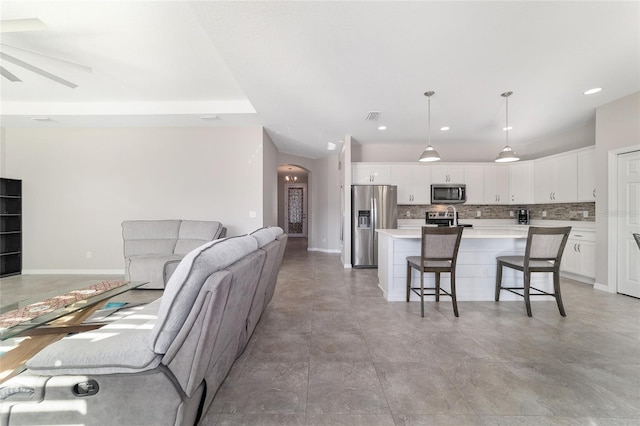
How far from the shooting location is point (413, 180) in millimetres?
5492

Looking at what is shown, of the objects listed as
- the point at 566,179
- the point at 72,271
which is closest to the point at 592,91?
the point at 566,179

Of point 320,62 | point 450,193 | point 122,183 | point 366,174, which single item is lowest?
point 450,193

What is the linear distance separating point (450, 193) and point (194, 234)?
5.11 meters

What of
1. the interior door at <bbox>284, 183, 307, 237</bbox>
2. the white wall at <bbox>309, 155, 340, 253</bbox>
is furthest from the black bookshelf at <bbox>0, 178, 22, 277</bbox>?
the interior door at <bbox>284, 183, 307, 237</bbox>

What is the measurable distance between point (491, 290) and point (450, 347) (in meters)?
1.59

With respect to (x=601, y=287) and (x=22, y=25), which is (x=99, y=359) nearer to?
(x=22, y=25)

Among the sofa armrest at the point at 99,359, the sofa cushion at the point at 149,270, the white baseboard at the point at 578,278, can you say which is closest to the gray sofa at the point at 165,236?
the sofa cushion at the point at 149,270

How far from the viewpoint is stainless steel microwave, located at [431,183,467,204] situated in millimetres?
5398

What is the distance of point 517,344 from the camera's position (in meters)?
2.10

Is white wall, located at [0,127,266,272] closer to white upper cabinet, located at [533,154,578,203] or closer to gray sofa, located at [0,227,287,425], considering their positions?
gray sofa, located at [0,227,287,425]

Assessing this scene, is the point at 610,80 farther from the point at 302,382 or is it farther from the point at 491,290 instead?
the point at 302,382

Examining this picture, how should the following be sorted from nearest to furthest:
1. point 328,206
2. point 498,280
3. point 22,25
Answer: point 22,25
point 498,280
point 328,206

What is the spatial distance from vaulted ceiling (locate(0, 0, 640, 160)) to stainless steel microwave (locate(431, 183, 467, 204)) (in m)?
1.37

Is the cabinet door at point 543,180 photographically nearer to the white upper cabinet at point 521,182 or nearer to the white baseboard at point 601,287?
the white upper cabinet at point 521,182
